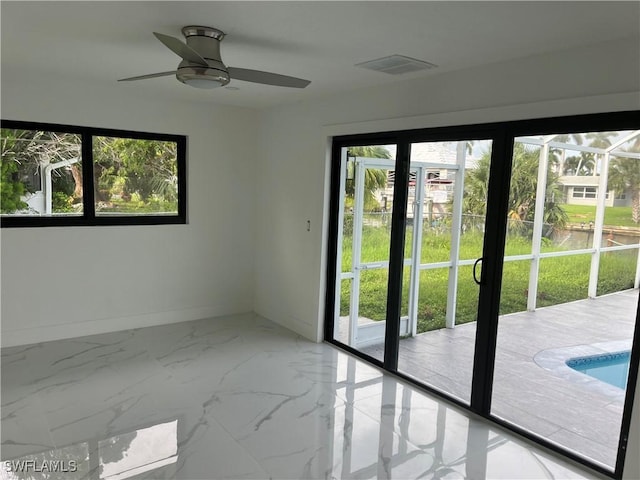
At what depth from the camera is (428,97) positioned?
3.39 meters

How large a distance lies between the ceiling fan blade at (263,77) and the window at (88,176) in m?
2.34

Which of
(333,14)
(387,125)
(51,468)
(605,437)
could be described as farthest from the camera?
(387,125)

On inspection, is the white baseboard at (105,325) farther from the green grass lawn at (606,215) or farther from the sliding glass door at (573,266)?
the green grass lawn at (606,215)

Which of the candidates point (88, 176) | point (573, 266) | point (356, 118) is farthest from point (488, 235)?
point (88, 176)

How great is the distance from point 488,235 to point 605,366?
5.66ft

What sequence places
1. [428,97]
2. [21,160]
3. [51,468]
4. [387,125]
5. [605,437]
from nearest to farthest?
1. [51,468]
2. [605,437]
3. [428,97]
4. [387,125]
5. [21,160]

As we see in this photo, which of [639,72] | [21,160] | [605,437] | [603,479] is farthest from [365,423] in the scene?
[21,160]

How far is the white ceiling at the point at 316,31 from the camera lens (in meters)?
2.15

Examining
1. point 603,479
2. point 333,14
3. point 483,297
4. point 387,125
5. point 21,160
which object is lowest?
point 603,479

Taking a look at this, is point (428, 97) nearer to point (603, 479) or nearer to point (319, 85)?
point (319, 85)

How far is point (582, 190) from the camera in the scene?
2984mm

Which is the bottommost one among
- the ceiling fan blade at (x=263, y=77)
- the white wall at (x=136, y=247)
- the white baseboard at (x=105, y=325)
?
the white baseboard at (x=105, y=325)

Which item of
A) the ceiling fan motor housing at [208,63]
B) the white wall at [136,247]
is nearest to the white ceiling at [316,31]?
the ceiling fan motor housing at [208,63]

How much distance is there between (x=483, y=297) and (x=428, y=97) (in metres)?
1.47
